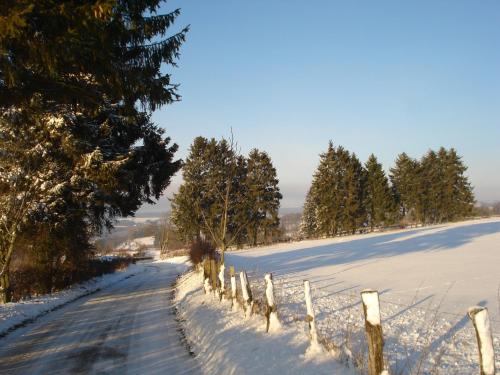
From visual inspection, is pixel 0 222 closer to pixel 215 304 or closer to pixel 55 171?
pixel 55 171

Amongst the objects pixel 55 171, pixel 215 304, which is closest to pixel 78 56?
pixel 215 304

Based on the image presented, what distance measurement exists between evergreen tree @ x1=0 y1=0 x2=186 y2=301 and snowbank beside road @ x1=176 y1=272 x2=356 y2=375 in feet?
16.8

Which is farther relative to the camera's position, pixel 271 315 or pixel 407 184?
pixel 407 184

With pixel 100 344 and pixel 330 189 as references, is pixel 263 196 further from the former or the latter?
pixel 100 344

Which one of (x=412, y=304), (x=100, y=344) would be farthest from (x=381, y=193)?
(x=100, y=344)

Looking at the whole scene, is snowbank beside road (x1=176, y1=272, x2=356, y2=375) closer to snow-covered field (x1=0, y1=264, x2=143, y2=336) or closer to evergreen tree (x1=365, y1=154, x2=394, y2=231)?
snow-covered field (x1=0, y1=264, x2=143, y2=336)

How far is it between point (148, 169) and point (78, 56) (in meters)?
13.5

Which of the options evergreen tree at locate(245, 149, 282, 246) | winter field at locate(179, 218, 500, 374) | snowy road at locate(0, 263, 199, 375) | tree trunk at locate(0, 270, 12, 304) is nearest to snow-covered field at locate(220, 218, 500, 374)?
winter field at locate(179, 218, 500, 374)

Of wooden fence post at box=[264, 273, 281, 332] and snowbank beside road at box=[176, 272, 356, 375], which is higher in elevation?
wooden fence post at box=[264, 273, 281, 332]

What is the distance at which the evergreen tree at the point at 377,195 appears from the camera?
6291 cm

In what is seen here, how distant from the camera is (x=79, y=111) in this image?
47.1 feet

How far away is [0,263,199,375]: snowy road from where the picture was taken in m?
7.57

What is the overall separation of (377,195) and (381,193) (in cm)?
67

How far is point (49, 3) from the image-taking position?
5691 millimetres
